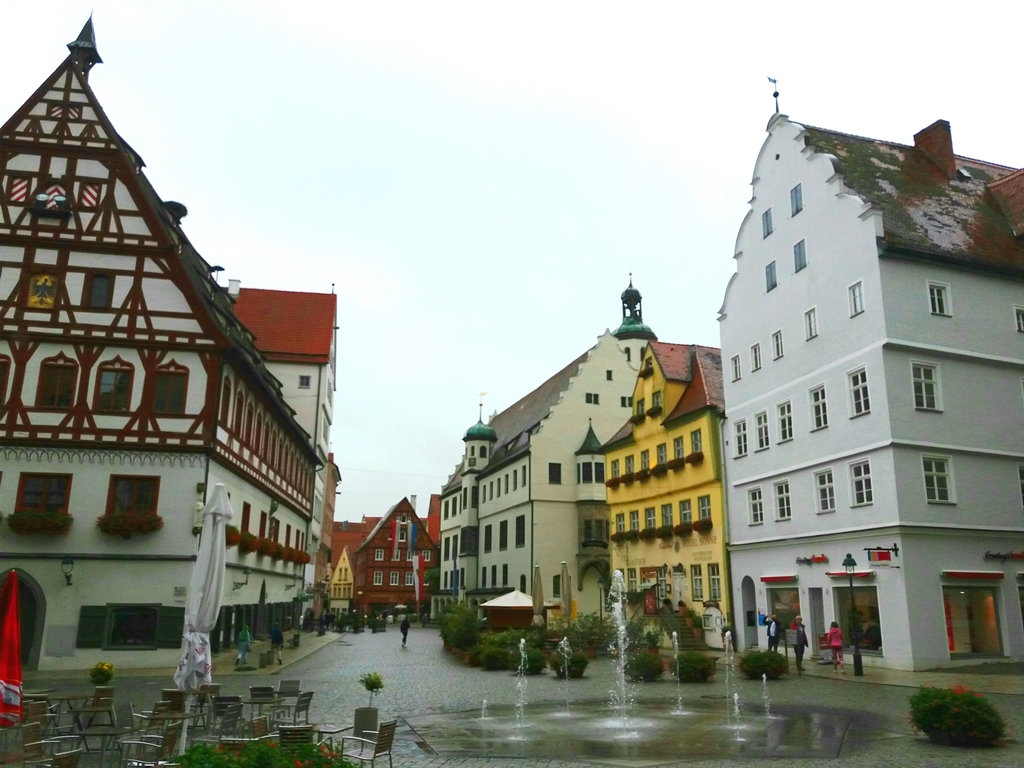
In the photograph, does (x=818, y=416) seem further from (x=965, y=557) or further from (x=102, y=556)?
(x=102, y=556)

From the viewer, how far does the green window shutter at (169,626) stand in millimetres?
26469

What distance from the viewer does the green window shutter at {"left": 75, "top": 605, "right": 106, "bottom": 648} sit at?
2603 cm

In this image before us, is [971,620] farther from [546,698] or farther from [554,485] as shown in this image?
[554,485]

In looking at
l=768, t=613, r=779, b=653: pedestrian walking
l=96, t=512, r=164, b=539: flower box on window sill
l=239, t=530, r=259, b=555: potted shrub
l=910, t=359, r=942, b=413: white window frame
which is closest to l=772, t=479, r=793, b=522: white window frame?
l=768, t=613, r=779, b=653: pedestrian walking

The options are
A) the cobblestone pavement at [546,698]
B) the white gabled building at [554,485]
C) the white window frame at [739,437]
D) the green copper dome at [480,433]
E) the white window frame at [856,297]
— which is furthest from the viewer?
the green copper dome at [480,433]

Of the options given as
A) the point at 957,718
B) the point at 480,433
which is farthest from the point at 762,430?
the point at 480,433

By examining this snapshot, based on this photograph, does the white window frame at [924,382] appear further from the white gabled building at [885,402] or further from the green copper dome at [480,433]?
the green copper dome at [480,433]

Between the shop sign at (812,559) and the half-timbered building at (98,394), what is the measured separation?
20.5m

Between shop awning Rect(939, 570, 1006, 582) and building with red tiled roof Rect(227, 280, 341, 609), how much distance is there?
37.6 m

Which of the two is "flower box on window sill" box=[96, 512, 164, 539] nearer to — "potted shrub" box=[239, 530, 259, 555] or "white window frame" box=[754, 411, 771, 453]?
"potted shrub" box=[239, 530, 259, 555]

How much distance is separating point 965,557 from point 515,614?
65.3 ft

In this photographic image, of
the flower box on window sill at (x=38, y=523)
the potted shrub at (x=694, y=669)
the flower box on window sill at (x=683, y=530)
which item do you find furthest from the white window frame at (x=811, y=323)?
the flower box on window sill at (x=38, y=523)

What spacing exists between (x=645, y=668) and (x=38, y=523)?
61.7 ft

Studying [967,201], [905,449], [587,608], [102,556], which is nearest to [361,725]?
[102,556]
